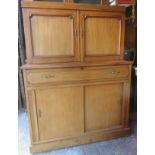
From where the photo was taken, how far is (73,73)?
1547 millimetres

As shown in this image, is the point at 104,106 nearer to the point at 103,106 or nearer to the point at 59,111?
the point at 103,106

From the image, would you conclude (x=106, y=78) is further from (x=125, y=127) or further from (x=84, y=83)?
(x=125, y=127)

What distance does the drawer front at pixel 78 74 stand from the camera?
1470 millimetres

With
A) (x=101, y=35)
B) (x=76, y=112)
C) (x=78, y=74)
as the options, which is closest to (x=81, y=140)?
(x=76, y=112)

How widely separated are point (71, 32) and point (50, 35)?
22 cm

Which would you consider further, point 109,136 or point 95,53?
point 109,136

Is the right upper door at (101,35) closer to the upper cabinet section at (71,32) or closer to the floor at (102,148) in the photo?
the upper cabinet section at (71,32)

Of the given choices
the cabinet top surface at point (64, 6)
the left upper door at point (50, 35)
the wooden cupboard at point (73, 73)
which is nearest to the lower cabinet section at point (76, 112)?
the wooden cupboard at point (73, 73)

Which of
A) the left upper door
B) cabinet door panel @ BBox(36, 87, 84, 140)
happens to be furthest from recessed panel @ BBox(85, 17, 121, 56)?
cabinet door panel @ BBox(36, 87, 84, 140)

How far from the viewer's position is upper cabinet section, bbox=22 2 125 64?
1424 millimetres
